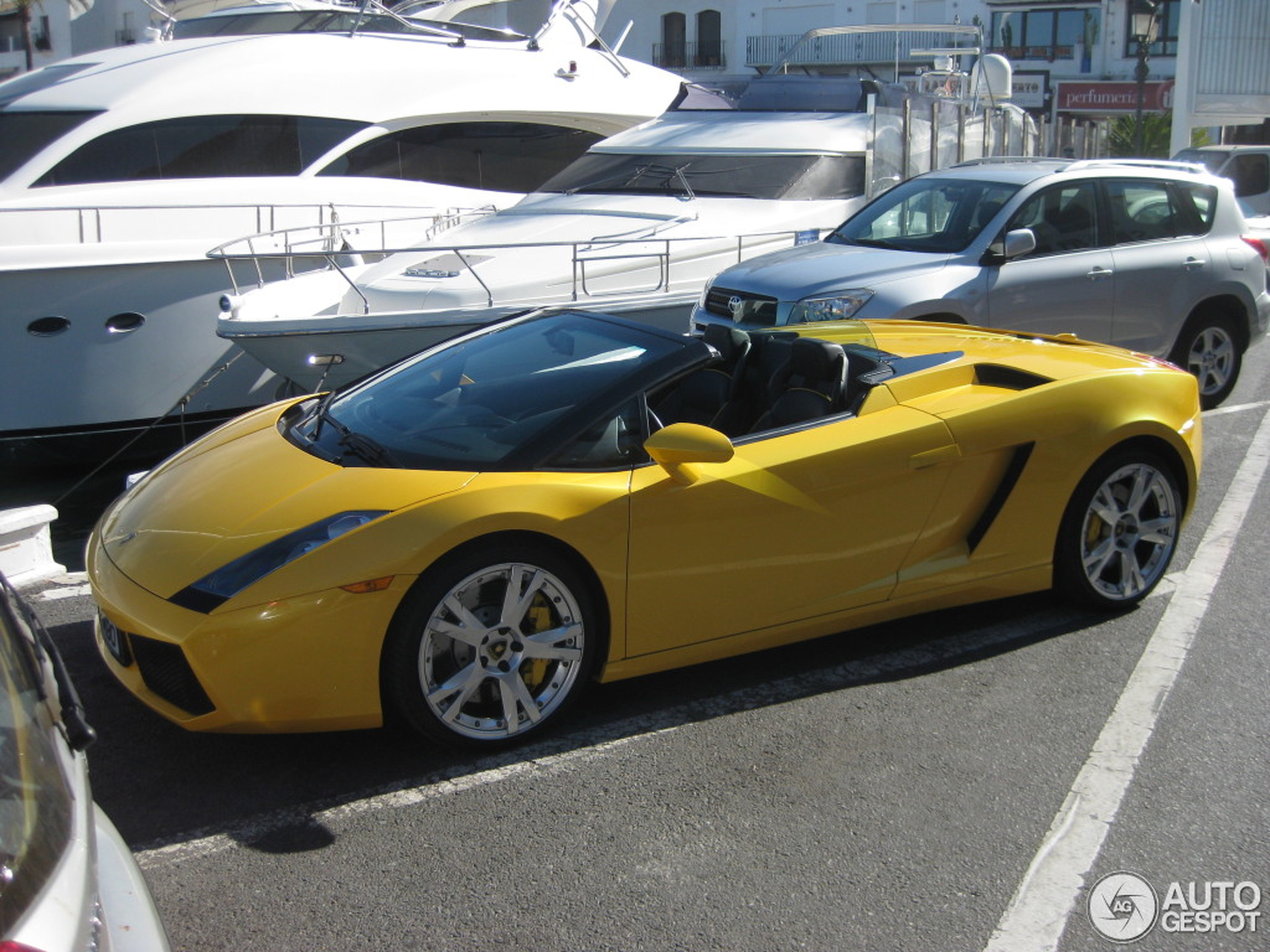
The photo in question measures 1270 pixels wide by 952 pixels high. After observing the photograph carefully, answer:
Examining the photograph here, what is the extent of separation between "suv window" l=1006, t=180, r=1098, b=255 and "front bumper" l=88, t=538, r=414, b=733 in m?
6.07

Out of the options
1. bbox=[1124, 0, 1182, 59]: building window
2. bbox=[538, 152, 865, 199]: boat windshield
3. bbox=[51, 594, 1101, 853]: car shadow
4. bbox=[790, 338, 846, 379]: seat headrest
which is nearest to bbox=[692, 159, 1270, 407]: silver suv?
bbox=[538, 152, 865, 199]: boat windshield

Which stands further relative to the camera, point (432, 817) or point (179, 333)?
point (179, 333)

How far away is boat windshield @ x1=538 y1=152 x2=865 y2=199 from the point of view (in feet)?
35.5

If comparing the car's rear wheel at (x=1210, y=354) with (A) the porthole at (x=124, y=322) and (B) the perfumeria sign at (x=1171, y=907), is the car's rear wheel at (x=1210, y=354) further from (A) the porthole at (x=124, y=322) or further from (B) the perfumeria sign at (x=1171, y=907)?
(A) the porthole at (x=124, y=322)

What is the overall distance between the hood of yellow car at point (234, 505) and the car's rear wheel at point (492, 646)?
29 cm

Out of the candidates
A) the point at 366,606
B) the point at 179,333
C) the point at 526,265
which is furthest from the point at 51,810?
the point at 179,333

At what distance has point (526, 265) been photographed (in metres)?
9.45

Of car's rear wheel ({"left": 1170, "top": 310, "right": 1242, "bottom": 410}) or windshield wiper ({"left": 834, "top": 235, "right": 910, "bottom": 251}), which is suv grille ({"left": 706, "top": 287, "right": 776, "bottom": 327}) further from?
car's rear wheel ({"left": 1170, "top": 310, "right": 1242, "bottom": 410})

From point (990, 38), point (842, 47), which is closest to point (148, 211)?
point (842, 47)

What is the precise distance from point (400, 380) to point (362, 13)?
9.81 metres

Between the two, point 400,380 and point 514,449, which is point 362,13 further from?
point 514,449

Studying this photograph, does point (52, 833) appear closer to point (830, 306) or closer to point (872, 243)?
point (830, 306)

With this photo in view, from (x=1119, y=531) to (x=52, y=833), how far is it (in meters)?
4.25

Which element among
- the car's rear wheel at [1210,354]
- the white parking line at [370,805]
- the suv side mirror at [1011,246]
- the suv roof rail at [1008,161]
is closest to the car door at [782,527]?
the white parking line at [370,805]
